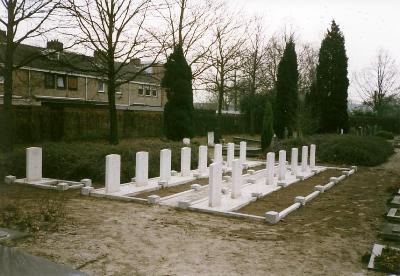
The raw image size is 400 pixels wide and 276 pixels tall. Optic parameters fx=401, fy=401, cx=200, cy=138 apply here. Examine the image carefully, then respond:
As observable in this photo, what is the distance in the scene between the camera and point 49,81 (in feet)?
108

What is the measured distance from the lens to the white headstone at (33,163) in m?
11.3

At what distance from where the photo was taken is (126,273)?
5.02 m

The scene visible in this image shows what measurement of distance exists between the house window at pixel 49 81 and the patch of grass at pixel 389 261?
1229 inches

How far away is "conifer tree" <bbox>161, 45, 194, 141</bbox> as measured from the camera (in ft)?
72.0

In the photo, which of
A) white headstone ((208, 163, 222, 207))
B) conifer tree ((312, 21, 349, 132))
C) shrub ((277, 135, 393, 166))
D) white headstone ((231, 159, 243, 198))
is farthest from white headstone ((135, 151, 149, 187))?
conifer tree ((312, 21, 349, 132))

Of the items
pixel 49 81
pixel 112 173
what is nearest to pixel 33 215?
pixel 112 173

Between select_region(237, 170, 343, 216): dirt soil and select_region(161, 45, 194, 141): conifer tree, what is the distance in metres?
9.41

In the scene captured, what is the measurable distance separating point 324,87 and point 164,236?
2249 centimetres

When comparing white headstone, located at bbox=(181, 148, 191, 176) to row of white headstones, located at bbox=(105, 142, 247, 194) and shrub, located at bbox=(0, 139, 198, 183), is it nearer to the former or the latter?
row of white headstones, located at bbox=(105, 142, 247, 194)

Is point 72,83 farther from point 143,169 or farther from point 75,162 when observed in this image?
point 143,169

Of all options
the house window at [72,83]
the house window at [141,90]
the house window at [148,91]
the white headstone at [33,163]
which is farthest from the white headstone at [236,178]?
the house window at [148,91]

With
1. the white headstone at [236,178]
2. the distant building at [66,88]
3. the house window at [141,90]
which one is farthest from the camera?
the house window at [141,90]

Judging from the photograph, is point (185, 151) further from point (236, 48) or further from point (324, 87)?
point (236, 48)

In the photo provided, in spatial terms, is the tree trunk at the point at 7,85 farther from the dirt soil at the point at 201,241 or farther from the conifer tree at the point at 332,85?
the conifer tree at the point at 332,85
